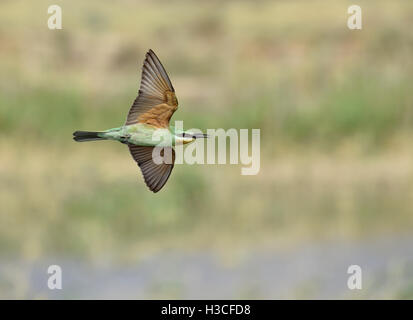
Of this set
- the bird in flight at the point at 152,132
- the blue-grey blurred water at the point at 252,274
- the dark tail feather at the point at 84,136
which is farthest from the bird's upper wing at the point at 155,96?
the blue-grey blurred water at the point at 252,274

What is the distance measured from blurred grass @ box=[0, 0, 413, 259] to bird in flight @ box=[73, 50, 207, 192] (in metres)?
4.42

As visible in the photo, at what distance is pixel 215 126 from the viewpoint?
28.9ft

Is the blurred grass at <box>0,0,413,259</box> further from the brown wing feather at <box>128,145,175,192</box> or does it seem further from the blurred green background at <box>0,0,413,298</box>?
the brown wing feather at <box>128,145,175,192</box>

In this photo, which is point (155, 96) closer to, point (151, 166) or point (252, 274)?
point (151, 166)

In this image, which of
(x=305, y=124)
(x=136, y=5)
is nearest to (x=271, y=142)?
(x=305, y=124)

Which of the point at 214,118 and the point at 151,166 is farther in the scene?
the point at 214,118

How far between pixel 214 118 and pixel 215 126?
22cm

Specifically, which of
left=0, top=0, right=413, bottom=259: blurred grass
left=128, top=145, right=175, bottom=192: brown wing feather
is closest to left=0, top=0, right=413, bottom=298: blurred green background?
left=0, top=0, right=413, bottom=259: blurred grass

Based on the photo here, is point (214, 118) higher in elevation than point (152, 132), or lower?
higher

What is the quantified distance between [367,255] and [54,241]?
6.60ft

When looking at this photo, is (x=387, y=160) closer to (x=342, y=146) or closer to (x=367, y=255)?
(x=342, y=146)

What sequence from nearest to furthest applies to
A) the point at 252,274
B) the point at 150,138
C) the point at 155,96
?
the point at 150,138 < the point at 155,96 < the point at 252,274

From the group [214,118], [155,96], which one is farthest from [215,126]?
[155,96]

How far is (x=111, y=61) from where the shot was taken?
32.9 ft
